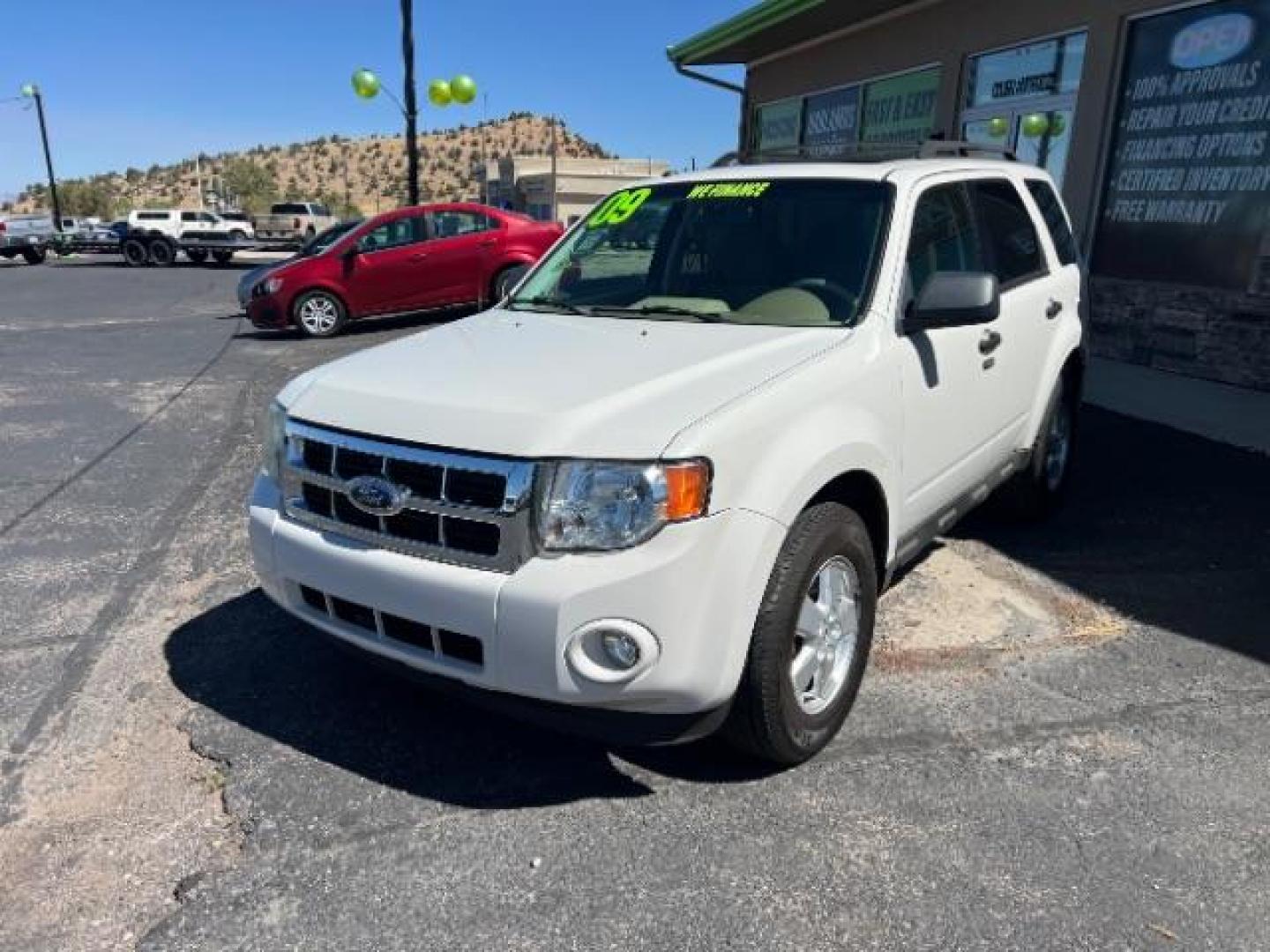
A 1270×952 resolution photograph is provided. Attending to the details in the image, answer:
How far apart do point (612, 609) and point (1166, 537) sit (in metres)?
3.86

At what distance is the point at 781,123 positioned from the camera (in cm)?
1580

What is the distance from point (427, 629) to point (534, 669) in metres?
0.35

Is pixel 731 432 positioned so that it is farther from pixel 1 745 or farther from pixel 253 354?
pixel 253 354

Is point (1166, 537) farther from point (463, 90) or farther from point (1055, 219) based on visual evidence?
point (463, 90)

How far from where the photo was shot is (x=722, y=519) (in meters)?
2.43

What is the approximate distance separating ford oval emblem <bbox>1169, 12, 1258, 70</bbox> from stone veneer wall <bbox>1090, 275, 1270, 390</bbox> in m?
1.93

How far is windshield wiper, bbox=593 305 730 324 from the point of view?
11.3ft

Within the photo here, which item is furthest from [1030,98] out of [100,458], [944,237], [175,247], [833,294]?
[175,247]

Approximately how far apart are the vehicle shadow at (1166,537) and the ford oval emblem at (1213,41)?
12.1 feet

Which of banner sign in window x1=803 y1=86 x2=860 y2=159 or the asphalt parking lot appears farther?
banner sign in window x1=803 y1=86 x2=860 y2=159

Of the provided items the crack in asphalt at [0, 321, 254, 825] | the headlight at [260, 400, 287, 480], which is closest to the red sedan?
the crack in asphalt at [0, 321, 254, 825]

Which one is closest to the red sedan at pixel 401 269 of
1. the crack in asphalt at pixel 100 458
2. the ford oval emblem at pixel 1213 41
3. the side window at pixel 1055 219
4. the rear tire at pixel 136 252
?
the crack in asphalt at pixel 100 458

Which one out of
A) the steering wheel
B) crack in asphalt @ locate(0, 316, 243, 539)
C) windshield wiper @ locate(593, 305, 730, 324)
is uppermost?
the steering wheel

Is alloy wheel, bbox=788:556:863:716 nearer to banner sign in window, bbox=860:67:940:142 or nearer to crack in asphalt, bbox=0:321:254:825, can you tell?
crack in asphalt, bbox=0:321:254:825
